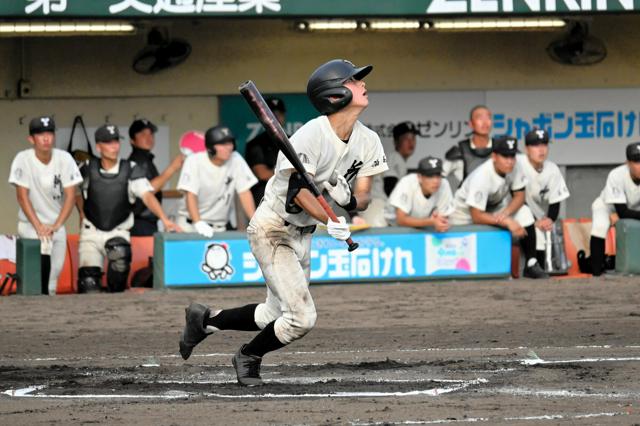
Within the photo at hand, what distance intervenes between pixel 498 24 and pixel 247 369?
277 inches

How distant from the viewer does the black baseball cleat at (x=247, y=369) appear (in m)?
7.07

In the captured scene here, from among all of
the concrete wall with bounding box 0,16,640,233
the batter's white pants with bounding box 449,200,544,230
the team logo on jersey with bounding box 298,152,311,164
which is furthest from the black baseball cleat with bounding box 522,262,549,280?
the team logo on jersey with bounding box 298,152,311,164

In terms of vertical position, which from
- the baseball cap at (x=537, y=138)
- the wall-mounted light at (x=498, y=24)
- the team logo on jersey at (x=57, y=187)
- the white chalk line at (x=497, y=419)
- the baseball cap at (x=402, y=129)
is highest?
the wall-mounted light at (x=498, y=24)

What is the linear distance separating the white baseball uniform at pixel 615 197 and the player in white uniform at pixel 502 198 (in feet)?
1.94

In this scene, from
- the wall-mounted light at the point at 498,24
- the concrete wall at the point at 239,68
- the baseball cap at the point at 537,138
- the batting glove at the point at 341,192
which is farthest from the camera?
the concrete wall at the point at 239,68

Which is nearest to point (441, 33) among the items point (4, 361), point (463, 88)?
point (463, 88)

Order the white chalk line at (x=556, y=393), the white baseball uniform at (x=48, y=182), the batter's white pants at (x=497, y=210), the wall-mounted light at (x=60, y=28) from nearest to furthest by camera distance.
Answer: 1. the white chalk line at (x=556, y=393)
2. the white baseball uniform at (x=48, y=182)
3. the batter's white pants at (x=497, y=210)
4. the wall-mounted light at (x=60, y=28)

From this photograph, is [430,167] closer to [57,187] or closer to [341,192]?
[57,187]

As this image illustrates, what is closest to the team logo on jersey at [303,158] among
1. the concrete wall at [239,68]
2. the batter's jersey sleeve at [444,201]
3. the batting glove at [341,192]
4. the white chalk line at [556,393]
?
the batting glove at [341,192]

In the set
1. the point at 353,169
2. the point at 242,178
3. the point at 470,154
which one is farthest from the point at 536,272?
the point at 353,169

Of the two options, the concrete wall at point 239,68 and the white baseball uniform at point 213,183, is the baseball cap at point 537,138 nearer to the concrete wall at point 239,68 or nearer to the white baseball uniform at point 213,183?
the concrete wall at point 239,68

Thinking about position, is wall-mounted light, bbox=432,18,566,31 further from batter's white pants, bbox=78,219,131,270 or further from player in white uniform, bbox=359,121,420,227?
batter's white pants, bbox=78,219,131,270

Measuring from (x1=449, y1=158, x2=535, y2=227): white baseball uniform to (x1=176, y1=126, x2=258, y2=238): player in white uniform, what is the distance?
1.78m

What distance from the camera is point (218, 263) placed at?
1186 cm
